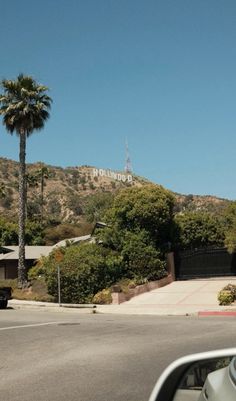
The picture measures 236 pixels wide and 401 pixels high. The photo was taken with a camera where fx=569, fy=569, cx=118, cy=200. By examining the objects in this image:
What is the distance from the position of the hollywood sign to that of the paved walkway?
102 meters

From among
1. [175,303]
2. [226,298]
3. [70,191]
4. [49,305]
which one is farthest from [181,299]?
[70,191]

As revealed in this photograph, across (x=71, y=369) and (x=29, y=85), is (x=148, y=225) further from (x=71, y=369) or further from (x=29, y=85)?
(x=71, y=369)

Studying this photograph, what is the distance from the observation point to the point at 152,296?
2769 centimetres

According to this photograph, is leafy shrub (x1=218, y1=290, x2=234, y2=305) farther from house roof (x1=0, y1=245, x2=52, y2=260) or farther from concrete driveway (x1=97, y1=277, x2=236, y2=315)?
house roof (x1=0, y1=245, x2=52, y2=260)

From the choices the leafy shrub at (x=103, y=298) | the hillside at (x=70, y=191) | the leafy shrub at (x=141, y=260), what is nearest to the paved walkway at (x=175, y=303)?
the leafy shrub at (x=103, y=298)

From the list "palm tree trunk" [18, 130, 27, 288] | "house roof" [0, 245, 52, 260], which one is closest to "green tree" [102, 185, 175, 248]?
"palm tree trunk" [18, 130, 27, 288]

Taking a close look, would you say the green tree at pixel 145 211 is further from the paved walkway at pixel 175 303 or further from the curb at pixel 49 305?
the curb at pixel 49 305

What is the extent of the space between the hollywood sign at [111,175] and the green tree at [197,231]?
307 feet

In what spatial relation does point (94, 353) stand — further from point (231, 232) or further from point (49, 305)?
point (231, 232)

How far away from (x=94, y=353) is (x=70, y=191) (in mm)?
106870

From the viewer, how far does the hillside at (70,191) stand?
340ft

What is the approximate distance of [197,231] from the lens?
36.7 meters

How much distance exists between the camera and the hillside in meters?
104

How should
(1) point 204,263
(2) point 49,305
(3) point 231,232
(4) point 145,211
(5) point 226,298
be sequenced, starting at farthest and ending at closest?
1. (1) point 204,263
2. (4) point 145,211
3. (3) point 231,232
4. (2) point 49,305
5. (5) point 226,298
